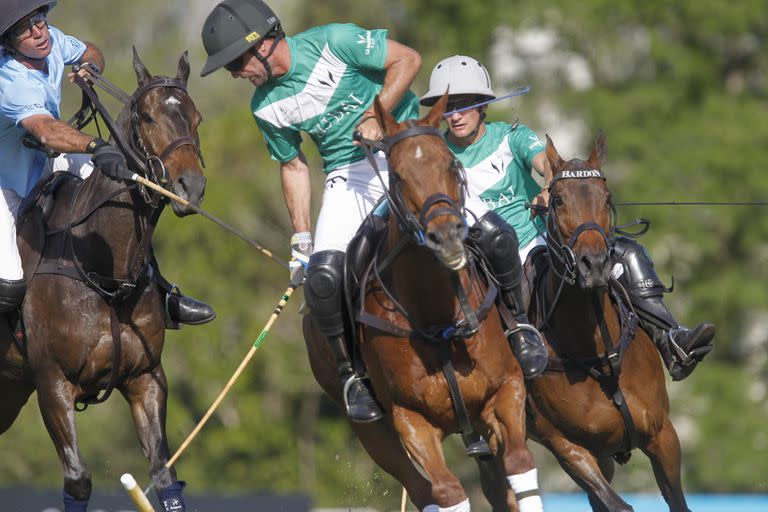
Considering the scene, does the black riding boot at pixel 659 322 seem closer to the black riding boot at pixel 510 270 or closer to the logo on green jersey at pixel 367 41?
the black riding boot at pixel 510 270

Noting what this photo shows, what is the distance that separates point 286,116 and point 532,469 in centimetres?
268

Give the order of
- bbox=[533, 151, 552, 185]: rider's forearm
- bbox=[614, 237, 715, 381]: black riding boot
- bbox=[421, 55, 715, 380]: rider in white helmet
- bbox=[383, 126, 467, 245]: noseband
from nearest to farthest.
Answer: bbox=[383, 126, 467, 245]: noseband
bbox=[533, 151, 552, 185]: rider's forearm
bbox=[614, 237, 715, 381]: black riding boot
bbox=[421, 55, 715, 380]: rider in white helmet

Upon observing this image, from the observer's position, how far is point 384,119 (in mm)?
6945

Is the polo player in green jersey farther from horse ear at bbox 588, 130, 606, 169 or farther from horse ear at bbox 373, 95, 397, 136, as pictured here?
horse ear at bbox 588, 130, 606, 169

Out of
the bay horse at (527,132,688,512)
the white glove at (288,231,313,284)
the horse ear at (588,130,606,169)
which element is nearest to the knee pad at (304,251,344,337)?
the white glove at (288,231,313,284)

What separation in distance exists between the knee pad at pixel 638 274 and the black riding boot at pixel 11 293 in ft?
11.9

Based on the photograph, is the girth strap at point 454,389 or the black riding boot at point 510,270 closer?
the girth strap at point 454,389

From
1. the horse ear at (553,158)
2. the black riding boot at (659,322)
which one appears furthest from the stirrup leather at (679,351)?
the horse ear at (553,158)

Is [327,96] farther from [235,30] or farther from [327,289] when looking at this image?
[327,289]

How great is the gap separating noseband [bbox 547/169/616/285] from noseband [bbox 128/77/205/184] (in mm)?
2015

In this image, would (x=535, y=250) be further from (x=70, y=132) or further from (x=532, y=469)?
(x=70, y=132)

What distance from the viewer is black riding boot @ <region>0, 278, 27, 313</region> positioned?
7949 millimetres

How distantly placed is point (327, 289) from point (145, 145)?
1.29 metres

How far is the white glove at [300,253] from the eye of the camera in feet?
27.4
